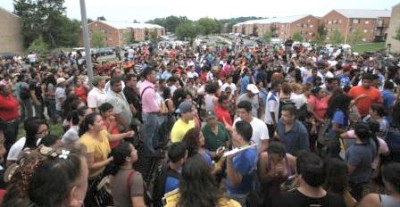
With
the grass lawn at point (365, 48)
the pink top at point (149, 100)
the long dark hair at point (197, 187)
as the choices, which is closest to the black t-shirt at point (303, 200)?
the long dark hair at point (197, 187)

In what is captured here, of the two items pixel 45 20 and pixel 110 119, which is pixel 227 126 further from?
pixel 45 20

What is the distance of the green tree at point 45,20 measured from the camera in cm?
5719

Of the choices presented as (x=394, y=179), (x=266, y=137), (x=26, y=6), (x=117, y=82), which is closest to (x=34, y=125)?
(x=117, y=82)

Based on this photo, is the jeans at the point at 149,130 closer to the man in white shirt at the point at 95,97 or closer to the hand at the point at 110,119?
the man in white shirt at the point at 95,97

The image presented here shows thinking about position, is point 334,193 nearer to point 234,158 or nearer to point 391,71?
point 234,158

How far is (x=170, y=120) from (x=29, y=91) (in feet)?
15.3

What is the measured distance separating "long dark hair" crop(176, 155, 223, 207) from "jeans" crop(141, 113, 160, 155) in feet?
13.8

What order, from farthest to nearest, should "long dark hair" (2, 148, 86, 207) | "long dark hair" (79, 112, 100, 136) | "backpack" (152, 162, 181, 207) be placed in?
1. "long dark hair" (79, 112, 100, 136)
2. "backpack" (152, 162, 181, 207)
3. "long dark hair" (2, 148, 86, 207)

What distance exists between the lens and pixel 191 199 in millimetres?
2523

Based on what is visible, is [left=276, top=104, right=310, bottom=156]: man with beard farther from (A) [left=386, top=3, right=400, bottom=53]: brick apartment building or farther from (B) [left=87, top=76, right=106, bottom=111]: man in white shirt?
(A) [left=386, top=3, right=400, bottom=53]: brick apartment building

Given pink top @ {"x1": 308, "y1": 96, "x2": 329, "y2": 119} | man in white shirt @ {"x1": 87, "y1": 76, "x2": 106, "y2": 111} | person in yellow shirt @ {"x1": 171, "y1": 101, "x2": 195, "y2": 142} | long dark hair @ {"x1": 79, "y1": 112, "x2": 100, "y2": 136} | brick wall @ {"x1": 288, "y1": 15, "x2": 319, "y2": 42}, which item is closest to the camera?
long dark hair @ {"x1": 79, "y1": 112, "x2": 100, "y2": 136}

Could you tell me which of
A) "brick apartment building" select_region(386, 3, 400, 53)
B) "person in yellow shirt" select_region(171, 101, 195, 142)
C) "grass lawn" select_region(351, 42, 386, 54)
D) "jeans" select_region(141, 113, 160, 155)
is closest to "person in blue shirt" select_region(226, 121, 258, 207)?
"person in yellow shirt" select_region(171, 101, 195, 142)

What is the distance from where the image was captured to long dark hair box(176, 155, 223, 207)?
2511mm

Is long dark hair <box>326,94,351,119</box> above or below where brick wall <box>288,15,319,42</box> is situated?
below
